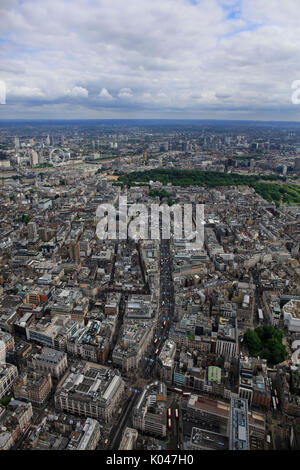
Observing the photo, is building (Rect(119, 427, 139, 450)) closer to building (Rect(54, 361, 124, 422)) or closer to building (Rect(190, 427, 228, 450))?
building (Rect(54, 361, 124, 422))

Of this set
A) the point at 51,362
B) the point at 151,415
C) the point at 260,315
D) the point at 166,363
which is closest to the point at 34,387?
the point at 51,362

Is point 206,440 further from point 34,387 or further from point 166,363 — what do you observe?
point 34,387

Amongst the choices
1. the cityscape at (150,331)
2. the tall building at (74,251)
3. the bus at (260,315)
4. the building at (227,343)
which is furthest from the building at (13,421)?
the tall building at (74,251)

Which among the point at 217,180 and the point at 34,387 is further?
the point at 217,180

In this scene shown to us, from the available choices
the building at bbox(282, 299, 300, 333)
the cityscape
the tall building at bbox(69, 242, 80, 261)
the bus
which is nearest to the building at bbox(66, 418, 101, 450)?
the cityscape

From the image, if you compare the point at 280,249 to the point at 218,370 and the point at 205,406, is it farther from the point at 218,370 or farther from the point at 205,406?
the point at 205,406

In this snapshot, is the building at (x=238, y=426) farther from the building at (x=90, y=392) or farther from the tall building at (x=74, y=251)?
the tall building at (x=74, y=251)
